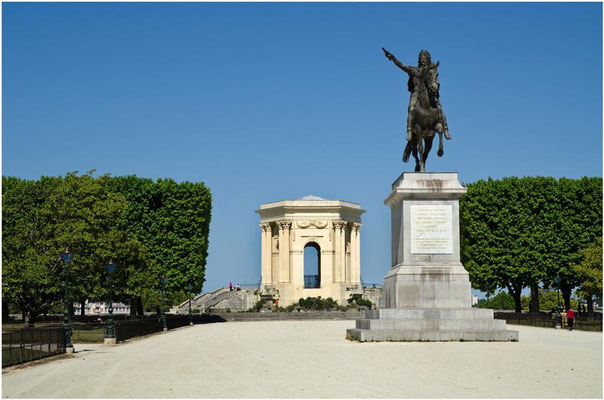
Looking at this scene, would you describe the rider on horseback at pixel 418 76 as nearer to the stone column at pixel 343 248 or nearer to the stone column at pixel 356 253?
the stone column at pixel 343 248

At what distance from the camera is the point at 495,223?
63469 millimetres

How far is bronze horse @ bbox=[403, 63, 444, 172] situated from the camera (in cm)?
2973

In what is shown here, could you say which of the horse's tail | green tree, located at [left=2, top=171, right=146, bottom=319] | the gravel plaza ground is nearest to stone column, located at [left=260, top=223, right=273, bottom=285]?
green tree, located at [left=2, top=171, right=146, bottom=319]

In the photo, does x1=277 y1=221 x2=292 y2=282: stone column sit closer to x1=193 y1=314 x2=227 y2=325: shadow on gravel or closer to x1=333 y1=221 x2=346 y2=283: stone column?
x1=333 y1=221 x2=346 y2=283: stone column

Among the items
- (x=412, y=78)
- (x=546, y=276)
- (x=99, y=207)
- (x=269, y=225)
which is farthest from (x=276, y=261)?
(x=412, y=78)

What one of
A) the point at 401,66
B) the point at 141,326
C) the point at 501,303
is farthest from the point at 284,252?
the point at 401,66

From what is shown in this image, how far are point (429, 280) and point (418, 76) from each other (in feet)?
23.9

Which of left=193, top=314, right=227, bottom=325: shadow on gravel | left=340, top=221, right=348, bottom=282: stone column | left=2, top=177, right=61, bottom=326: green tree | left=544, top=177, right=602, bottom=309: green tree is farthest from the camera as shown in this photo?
left=340, top=221, right=348, bottom=282: stone column

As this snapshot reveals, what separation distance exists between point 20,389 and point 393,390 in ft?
23.5

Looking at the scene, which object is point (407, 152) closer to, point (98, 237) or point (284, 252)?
point (98, 237)

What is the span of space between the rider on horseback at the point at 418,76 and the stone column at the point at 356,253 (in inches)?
2613

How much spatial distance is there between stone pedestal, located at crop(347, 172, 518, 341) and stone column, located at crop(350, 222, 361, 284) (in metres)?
66.5

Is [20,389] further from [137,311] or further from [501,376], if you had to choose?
[137,311]

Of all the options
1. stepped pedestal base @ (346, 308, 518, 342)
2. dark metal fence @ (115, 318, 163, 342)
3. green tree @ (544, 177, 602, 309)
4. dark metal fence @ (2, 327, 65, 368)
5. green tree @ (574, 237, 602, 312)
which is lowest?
dark metal fence @ (115, 318, 163, 342)
